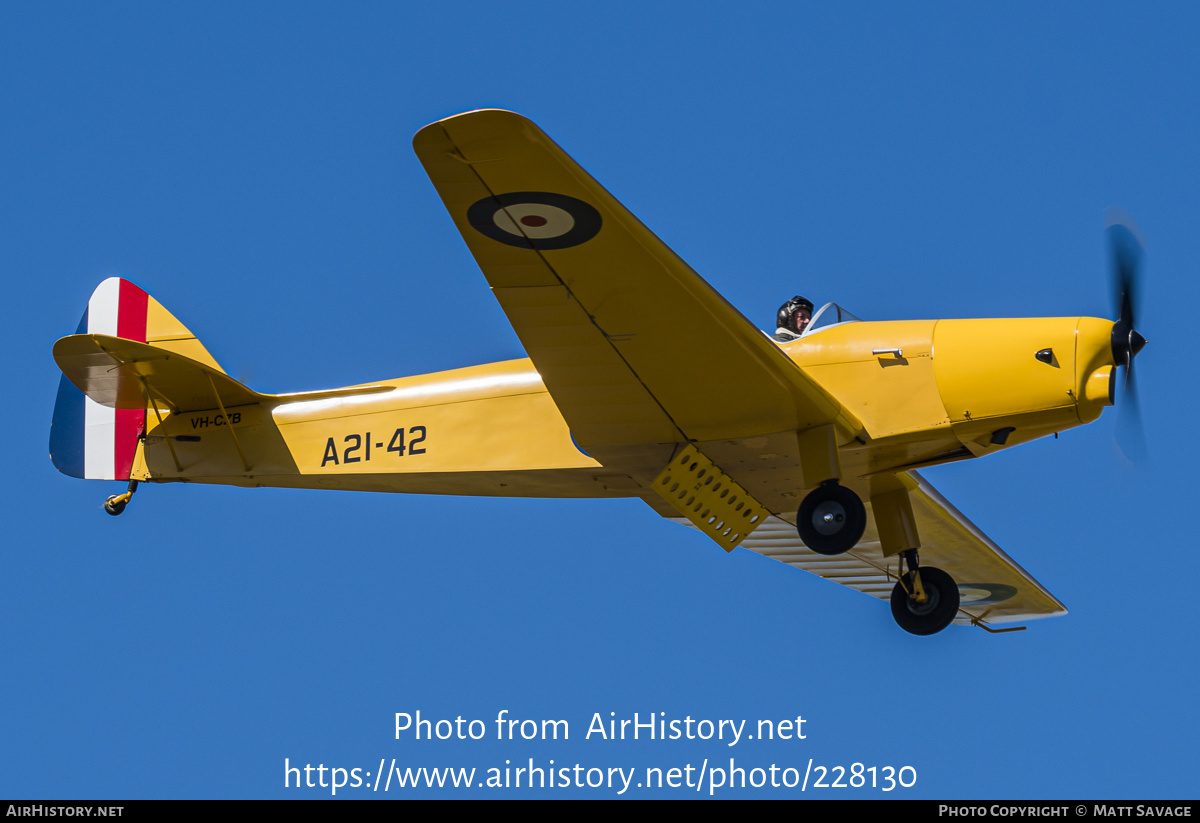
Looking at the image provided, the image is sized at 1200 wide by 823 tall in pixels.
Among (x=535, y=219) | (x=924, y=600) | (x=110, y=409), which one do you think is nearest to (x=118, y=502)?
(x=110, y=409)

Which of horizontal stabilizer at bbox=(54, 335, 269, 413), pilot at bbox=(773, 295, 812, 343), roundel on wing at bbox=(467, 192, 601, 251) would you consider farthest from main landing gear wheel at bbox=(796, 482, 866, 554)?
horizontal stabilizer at bbox=(54, 335, 269, 413)

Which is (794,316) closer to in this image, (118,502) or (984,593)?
(984,593)

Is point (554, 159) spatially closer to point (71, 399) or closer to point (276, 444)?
point (276, 444)

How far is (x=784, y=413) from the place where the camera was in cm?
870

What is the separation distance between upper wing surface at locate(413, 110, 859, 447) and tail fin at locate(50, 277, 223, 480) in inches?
169

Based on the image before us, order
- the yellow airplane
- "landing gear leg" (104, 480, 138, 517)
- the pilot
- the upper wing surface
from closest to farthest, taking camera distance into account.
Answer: the upper wing surface, the yellow airplane, the pilot, "landing gear leg" (104, 480, 138, 517)

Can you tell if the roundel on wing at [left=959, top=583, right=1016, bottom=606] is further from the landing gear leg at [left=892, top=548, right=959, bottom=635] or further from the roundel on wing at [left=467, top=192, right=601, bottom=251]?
the roundel on wing at [left=467, top=192, right=601, bottom=251]

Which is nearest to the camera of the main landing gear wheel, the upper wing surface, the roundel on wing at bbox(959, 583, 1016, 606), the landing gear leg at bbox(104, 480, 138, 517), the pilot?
the upper wing surface

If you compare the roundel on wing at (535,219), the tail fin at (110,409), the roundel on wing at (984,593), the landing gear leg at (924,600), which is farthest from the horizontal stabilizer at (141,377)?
the roundel on wing at (984,593)

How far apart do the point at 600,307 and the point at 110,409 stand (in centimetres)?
549

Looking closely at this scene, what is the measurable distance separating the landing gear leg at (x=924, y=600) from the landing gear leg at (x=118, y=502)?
6.42 m

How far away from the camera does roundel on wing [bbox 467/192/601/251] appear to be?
7012 millimetres

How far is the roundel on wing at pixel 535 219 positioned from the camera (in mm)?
7012
